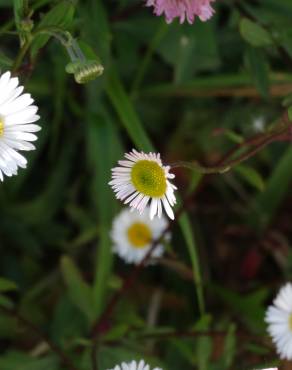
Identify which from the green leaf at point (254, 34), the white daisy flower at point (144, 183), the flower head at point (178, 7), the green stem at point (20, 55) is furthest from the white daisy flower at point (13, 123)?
the green leaf at point (254, 34)

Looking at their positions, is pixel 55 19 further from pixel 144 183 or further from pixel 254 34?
pixel 254 34

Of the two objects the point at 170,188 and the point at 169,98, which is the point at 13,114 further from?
the point at 169,98

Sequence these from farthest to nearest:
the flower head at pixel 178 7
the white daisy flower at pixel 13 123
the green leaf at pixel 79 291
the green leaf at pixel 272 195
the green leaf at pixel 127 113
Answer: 1. the green leaf at pixel 272 195
2. the green leaf at pixel 79 291
3. the green leaf at pixel 127 113
4. the flower head at pixel 178 7
5. the white daisy flower at pixel 13 123

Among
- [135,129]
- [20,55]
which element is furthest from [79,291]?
[20,55]

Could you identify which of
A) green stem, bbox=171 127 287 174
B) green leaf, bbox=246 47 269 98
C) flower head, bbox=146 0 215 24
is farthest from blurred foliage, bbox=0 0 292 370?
flower head, bbox=146 0 215 24

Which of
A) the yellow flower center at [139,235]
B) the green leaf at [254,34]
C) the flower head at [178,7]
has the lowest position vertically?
the yellow flower center at [139,235]

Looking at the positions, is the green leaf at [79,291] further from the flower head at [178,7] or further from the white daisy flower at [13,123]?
the flower head at [178,7]
